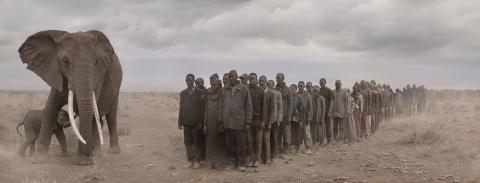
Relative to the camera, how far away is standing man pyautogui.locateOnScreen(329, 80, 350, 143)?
1546cm

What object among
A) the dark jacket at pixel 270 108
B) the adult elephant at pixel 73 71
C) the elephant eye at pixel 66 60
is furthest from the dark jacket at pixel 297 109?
the elephant eye at pixel 66 60

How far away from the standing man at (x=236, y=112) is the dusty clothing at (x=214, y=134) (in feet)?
0.75

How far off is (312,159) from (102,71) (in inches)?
212

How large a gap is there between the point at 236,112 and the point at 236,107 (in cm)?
10

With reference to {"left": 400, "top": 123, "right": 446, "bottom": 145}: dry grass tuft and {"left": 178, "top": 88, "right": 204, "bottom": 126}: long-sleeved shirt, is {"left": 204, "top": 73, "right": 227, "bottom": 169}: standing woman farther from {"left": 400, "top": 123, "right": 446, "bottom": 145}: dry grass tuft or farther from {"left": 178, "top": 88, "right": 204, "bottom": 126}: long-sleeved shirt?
{"left": 400, "top": 123, "right": 446, "bottom": 145}: dry grass tuft

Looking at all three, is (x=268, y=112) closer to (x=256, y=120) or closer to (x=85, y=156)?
(x=256, y=120)

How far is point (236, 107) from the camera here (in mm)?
10664

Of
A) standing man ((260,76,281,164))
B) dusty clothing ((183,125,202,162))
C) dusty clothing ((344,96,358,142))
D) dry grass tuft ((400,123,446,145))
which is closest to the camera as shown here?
dusty clothing ((183,125,202,162))

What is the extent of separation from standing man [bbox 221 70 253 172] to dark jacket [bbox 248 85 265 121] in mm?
375

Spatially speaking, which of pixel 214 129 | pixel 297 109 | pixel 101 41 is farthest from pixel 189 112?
pixel 297 109

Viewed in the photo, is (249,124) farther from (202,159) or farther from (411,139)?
(411,139)

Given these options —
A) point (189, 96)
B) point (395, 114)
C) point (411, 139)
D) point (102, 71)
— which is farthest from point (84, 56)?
point (395, 114)

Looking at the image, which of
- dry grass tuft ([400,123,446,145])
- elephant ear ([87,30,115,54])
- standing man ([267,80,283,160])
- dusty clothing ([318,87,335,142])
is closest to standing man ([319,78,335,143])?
dusty clothing ([318,87,335,142])

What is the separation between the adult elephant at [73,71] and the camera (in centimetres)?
1032
